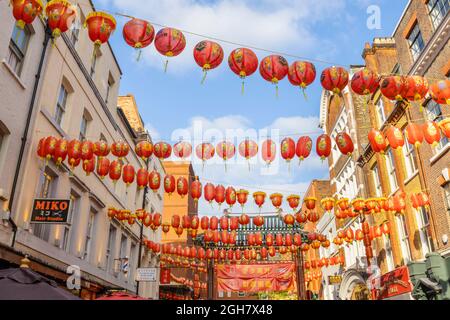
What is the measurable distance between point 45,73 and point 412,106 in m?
16.3

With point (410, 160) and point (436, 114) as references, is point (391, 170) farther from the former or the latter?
point (436, 114)

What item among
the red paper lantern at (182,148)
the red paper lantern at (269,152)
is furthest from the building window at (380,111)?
the red paper lantern at (182,148)

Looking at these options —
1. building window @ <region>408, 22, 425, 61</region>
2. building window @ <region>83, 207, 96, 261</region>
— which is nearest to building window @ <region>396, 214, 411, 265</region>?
building window @ <region>408, 22, 425, 61</region>

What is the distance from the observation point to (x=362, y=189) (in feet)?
79.0

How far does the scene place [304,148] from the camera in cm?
1245

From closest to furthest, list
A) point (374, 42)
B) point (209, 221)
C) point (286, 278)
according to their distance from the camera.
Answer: point (209, 221) < point (374, 42) < point (286, 278)

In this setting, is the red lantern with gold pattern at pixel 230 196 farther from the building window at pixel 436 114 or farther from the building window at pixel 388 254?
the building window at pixel 388 254

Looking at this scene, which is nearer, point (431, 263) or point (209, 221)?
point (431, 263)

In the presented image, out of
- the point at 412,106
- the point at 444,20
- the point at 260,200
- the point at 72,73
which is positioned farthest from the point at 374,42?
the point at 72,73

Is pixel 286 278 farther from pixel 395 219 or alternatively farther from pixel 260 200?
pixel 260 200

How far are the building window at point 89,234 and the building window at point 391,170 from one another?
16358 mm

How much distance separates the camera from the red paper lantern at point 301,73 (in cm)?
940

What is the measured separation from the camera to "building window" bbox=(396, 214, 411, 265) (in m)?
18.7

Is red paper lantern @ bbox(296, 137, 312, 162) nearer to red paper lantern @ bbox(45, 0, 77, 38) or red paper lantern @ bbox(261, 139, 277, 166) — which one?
red paper lantern @ bbox(261, 139, 277, 166)
